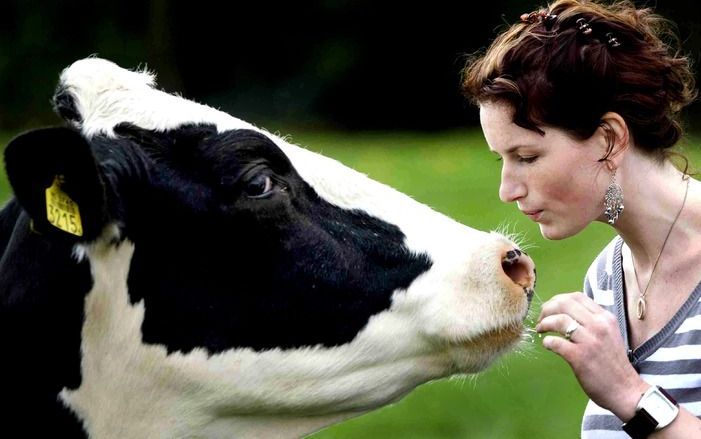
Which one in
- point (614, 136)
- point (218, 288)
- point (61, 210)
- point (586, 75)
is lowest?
point (218, 288)

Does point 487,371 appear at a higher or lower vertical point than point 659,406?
higher

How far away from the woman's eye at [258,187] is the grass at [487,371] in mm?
786

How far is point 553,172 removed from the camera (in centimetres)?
373

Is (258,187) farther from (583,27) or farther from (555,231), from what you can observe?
(583,27)

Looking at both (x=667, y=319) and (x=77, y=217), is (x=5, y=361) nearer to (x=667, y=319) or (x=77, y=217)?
(x=77, y=217)

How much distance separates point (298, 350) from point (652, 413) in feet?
2.89

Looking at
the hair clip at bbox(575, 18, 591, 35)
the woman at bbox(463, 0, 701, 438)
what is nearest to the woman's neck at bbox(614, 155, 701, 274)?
the woman at bbox(463, 0, 701, 438)

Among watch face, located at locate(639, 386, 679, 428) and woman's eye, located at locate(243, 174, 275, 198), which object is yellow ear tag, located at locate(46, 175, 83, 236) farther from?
watch face, located at locate(639, 386, 679, 428)

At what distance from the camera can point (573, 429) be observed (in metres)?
7.02

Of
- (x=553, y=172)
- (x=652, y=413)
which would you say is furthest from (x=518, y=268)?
(x=652, y=413)

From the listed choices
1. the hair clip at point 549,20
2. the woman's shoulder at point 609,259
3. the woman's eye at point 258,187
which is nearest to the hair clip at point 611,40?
the hair clip at point 549,20

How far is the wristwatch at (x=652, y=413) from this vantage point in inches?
137

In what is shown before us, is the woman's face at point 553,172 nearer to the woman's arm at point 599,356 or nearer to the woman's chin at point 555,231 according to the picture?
the woman's chin at point 555,231

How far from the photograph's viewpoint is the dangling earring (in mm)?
3758
